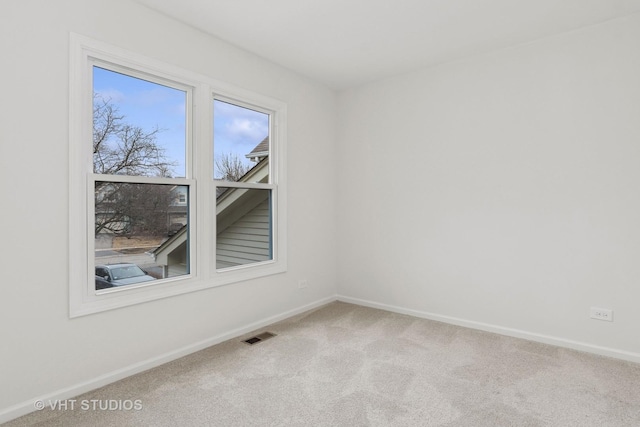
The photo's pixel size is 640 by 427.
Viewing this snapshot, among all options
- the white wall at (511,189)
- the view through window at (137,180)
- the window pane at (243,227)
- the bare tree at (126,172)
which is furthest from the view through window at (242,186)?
the white wall at (511,189)

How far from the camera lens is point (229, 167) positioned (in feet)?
11.1

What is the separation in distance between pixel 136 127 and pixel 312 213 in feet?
6.84

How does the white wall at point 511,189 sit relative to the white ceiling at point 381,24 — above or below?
below

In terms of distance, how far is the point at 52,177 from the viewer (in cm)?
222

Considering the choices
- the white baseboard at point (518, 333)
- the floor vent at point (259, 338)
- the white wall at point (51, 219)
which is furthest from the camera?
the floor vent at point (259, 338)

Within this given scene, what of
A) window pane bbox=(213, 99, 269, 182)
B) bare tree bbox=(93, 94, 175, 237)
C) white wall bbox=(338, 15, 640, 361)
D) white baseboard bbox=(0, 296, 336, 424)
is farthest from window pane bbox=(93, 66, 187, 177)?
white wall bbox=(338, 15, 640, 361)

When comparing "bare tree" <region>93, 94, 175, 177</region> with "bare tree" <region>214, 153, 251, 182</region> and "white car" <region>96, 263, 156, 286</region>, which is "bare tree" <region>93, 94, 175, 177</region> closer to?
"bare tree" <region>214, 153, 251, 182</region>

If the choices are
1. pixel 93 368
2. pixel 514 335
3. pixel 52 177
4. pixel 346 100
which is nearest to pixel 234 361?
pixel 93 368

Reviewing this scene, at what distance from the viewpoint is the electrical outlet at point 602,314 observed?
2922 millimetres

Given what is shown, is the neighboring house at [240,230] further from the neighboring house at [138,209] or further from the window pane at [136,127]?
the window pane at [136,127]

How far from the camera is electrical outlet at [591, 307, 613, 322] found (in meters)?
2.92

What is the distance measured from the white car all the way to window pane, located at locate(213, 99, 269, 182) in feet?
3.31

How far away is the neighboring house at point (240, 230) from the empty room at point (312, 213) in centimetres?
2

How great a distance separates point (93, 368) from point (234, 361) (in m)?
0.93
